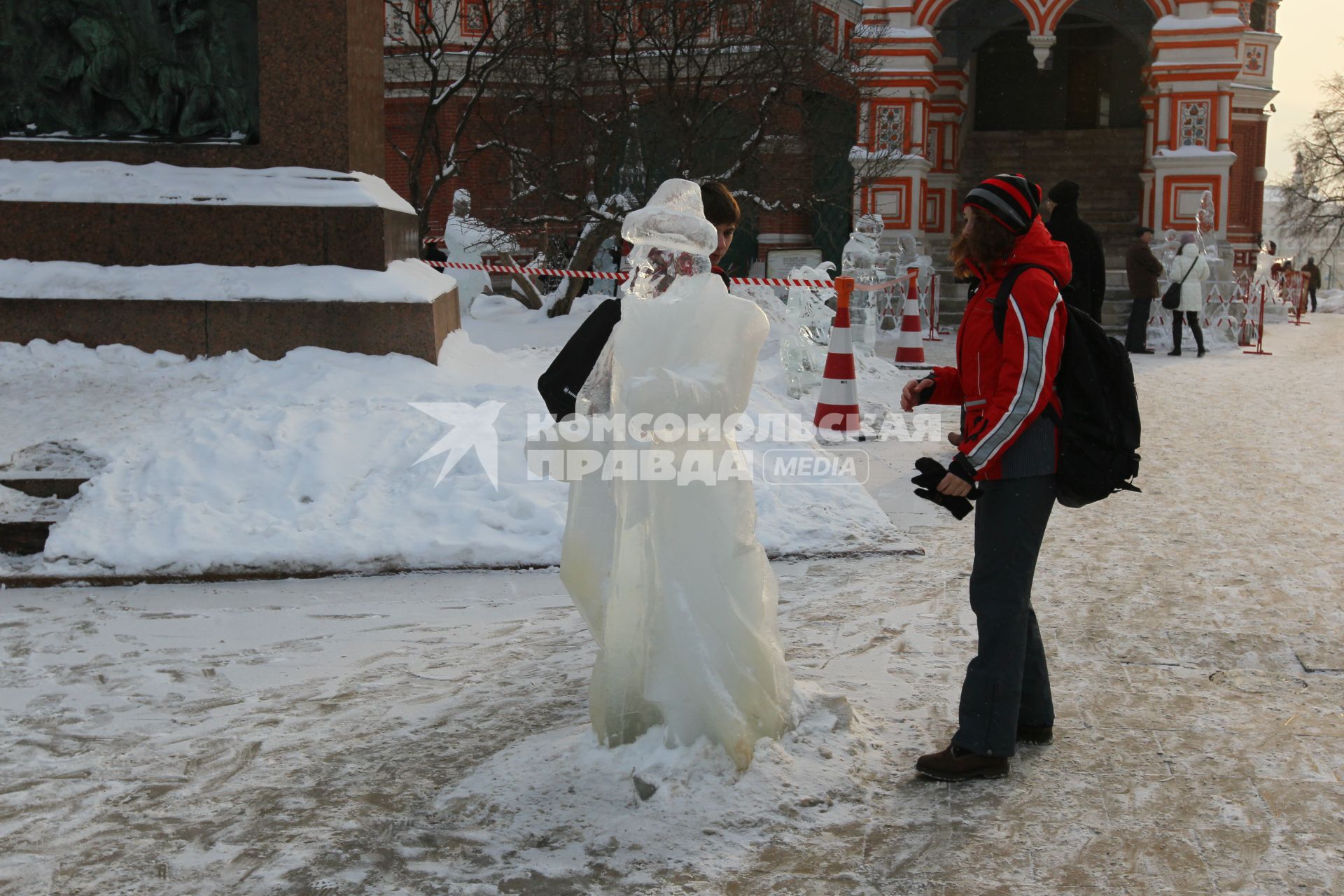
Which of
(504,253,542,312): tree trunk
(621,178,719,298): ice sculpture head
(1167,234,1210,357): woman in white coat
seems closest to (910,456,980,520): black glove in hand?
(621,178,719,298): ice sculpture head

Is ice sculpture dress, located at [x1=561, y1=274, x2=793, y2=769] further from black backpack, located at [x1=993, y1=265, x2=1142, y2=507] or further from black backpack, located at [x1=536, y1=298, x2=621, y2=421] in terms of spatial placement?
black backpack, located at [x1=993, y1=265, x2=1142, y2=507]

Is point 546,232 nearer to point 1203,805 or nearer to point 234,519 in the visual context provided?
point 234,519

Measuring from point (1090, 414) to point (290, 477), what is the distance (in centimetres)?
428

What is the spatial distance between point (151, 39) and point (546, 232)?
36.2ft

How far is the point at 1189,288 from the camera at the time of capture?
61.5 ft

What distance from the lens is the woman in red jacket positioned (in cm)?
374

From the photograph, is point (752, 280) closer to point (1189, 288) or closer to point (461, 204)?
point (1189, 288)

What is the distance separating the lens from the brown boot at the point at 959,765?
3.89 metres

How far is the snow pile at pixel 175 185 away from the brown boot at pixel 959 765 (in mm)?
6289

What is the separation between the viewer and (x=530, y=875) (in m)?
3.31

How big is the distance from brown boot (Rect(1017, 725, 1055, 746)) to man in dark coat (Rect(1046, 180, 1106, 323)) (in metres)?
4.33

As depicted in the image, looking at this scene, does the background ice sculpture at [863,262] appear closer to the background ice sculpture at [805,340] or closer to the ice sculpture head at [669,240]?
the background ice sculpture at [805,340]

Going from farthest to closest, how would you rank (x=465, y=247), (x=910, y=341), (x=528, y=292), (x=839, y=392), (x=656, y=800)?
(x=465, y=247) < (x=528, y=292) < (x=910, y=341) < (x=839, y=392) < (x=656, y=800)

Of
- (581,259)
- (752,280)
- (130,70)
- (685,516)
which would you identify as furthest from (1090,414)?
(581,259)
